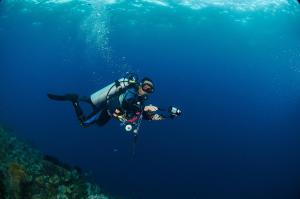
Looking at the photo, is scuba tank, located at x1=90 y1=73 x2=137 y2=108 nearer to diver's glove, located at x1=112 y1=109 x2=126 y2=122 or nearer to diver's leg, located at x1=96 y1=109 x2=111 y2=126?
diver's leg, located at x1=96 y1=109 x2=111 y2=126

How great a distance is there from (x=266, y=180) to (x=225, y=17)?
18421 millimetres

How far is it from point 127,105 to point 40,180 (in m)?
3.44

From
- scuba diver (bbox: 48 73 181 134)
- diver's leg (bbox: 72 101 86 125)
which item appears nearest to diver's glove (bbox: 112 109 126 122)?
scuba diver (bbox: 48 73 181 134)

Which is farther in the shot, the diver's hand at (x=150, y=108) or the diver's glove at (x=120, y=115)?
the diver's hand at (x=150, y=108)

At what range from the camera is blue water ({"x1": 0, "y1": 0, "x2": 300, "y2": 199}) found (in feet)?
97.3

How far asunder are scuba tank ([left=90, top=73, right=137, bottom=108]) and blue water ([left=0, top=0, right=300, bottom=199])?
11.3m

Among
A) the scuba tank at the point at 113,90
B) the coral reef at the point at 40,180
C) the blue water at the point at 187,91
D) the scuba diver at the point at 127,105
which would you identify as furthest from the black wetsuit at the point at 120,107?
the blue water at the point at 187,91

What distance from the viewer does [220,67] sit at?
56.5 meters

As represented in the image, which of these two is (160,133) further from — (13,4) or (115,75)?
(115,75)

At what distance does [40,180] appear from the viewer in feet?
28.7

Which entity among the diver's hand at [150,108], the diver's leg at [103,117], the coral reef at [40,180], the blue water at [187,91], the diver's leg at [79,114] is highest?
the diver's hand at [150,108]

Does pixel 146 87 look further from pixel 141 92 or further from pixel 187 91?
pixel 187 91

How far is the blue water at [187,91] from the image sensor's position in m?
29.7

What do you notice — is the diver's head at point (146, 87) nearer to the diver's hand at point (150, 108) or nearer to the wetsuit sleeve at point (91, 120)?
the diver's hand at point (150, 108)
